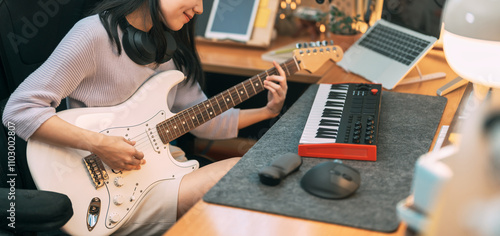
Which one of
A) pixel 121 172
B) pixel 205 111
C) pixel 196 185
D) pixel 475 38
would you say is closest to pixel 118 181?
pixel 121 172

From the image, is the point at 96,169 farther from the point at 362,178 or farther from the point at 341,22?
the point at 341,22

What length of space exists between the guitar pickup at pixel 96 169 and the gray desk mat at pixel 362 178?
1.25ft

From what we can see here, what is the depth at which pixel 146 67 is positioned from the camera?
1.46 meters

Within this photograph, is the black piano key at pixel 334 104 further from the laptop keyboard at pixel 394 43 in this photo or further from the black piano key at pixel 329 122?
the laptop keyboard at pixel 394 43

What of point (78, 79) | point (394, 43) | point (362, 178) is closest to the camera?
point (362, 178)

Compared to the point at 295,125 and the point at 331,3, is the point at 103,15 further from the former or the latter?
the point at 331,3

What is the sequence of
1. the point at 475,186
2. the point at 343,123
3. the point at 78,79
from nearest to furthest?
1. the point at 475,186
2. the point at 343,123
3. the point at 78,79

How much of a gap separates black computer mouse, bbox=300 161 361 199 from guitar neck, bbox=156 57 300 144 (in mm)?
515

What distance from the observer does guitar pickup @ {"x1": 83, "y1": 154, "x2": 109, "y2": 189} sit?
1270mm

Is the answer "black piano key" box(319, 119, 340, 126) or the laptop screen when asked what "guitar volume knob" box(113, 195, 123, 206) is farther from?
the laptop screen

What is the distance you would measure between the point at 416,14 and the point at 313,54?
376 millimetres

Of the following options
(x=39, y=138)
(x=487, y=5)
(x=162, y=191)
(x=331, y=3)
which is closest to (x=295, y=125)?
(x=162, y=191)

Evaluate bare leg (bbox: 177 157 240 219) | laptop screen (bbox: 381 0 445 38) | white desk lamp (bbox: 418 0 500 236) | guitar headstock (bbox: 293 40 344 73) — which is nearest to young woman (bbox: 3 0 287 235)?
bare leg (bbox: 177 157 240 219)

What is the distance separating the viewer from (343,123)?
1220mm
